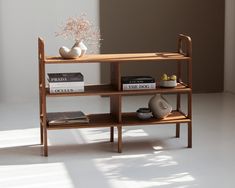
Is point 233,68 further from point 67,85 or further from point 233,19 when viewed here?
point 67,85

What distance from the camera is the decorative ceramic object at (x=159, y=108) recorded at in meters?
4.38

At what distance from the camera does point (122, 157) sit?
163 inches

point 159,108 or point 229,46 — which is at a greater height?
point 229,46

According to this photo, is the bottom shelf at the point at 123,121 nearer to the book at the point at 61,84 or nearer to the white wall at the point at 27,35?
the book at the point at 61,84

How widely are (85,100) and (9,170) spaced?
2.57 meters

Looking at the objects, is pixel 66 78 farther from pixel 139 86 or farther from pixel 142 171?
pixel 142 171

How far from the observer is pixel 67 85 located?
415cm

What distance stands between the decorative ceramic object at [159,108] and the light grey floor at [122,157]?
0.81 ft

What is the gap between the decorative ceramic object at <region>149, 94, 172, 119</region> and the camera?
4.38 metres

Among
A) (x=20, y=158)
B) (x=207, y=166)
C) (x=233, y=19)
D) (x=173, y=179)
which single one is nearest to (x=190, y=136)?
(x=207, y=166)

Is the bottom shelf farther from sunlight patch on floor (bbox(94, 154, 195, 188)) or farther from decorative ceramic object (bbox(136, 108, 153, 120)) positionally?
sunlight patch on floor (bbox(94, 154, 195, 188))

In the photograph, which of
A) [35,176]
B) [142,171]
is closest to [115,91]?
[142,171]

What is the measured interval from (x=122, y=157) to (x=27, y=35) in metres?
2.57

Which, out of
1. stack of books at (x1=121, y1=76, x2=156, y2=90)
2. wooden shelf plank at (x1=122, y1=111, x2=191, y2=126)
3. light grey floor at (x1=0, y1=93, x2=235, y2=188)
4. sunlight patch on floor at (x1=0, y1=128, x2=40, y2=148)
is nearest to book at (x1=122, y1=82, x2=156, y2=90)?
stack of books at (x1=121, y1=76, x2=156, y2=90)
